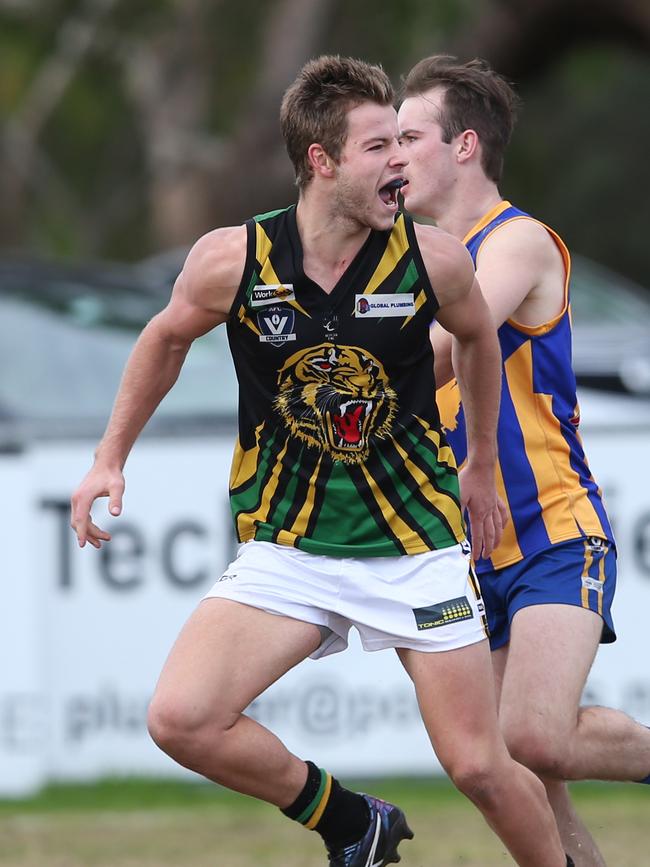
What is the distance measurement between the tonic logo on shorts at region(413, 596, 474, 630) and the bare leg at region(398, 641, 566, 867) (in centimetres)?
8

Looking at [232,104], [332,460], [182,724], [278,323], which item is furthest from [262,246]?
[232,104]

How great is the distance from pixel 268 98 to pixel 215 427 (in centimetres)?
997

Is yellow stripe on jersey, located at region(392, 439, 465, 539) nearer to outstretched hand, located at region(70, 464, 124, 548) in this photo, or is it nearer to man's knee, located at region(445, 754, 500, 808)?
man's knee, located at region(445, 754, 500, 808)

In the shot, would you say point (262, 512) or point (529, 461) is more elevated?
point (529, 461)

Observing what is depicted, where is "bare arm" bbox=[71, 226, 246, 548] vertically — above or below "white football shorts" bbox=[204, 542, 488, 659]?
above

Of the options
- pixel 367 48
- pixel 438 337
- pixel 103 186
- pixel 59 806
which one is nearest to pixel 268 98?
pixel 367 48

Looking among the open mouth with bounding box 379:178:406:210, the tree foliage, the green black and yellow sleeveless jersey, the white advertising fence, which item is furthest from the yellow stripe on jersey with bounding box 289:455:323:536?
the tree foliage

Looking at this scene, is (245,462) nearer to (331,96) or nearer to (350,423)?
(350,423)

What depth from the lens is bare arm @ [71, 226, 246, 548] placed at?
14.1ft

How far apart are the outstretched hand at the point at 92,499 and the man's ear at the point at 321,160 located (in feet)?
3.21

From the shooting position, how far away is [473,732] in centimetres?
438

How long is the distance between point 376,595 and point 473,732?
17.3 inches

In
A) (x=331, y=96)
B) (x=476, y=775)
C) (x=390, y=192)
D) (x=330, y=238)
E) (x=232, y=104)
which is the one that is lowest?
(x=476, y=775)

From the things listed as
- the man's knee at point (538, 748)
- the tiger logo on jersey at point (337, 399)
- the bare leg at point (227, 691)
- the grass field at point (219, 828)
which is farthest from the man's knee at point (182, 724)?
the grass field at point (219, 828)
